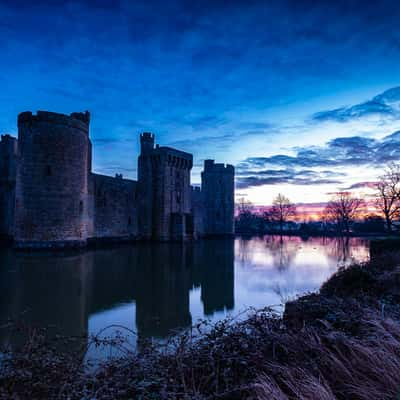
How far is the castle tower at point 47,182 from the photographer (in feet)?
60.7

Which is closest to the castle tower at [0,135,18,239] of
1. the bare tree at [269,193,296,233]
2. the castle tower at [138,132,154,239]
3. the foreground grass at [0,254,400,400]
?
the castle tower at [138,132,154,239]

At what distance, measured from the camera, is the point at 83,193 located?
68.6 feet

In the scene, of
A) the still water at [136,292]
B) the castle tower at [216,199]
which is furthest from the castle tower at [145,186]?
the still water at [136,292]

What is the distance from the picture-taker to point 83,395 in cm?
246

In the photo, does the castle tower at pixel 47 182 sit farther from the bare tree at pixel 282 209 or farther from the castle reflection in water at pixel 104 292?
the bare tree at pixel 282 209

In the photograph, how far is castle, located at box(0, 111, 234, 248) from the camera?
18719 millimetres

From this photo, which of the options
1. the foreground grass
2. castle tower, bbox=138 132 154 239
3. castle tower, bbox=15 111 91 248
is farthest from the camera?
castle tower, bbox=138 132 154 239

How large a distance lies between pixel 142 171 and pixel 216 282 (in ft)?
76.7

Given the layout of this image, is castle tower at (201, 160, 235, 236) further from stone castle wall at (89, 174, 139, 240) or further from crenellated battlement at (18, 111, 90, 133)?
crenellated battlement at (18, 111, 90, 133)

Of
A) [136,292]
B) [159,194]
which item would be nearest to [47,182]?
[136,292]

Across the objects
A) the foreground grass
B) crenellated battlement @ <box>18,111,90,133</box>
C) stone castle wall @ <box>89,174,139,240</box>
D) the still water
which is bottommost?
the still water

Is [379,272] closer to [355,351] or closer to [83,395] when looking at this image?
[355,351]

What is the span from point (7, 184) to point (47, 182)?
25.9ft

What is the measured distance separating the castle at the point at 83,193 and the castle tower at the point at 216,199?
0.46 feet
